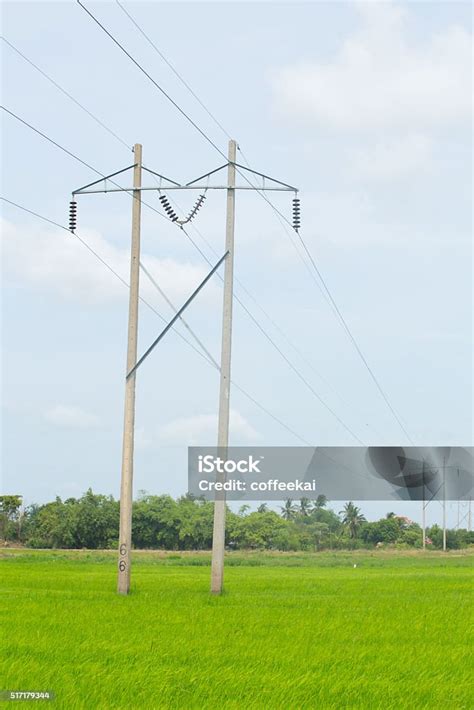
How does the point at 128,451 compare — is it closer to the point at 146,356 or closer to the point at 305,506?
the point at 146,356

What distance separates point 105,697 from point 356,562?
54.0m

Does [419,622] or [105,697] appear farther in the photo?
[419,622]

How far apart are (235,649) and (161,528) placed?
76251 mm

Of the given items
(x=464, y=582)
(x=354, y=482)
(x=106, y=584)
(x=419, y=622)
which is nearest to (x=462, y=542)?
(x=354, y=482)

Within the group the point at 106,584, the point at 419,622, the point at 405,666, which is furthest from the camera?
the point at 106,584

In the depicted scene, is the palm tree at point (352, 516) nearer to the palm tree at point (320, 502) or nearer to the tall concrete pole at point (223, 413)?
the palm tree at point (320, 502)

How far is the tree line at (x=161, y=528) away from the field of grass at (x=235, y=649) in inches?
2416

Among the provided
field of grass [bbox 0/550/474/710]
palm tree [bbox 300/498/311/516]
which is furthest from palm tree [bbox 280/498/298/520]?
field of grass [bbox 0/550/474/710]

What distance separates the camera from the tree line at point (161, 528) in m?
90.2

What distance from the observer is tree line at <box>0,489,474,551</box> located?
296ft

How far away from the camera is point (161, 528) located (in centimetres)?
9144

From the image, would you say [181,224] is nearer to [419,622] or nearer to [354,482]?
[419,622]

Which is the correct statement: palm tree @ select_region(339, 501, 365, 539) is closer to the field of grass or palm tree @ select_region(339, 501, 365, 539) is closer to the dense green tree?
the dense green tree

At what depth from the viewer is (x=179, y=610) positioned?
74.9 ft
